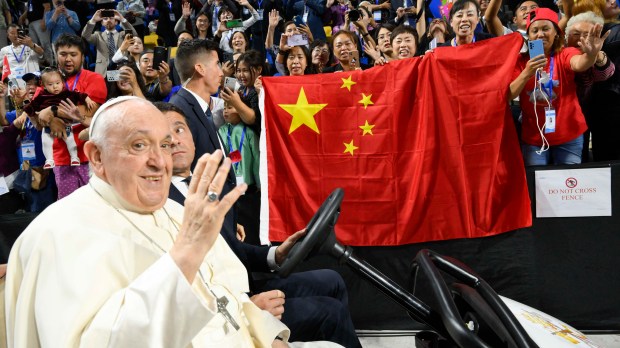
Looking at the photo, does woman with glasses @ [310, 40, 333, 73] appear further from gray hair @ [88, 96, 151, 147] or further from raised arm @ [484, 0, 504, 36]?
gray hair @ [88, 96, 151, 147]

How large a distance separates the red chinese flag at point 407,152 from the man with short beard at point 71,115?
2.07m

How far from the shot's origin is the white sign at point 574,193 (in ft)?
13.6

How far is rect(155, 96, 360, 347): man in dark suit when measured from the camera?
280cm

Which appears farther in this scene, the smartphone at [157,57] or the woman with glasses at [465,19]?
the smartphone at [157,57]

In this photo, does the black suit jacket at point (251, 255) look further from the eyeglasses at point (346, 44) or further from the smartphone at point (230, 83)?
the eyeglasses at point (346, 44)

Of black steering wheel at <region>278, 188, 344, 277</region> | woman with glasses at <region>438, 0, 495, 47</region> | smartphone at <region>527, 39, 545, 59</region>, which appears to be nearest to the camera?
black steering wheel at <region>278, 188, 344, 277</region>

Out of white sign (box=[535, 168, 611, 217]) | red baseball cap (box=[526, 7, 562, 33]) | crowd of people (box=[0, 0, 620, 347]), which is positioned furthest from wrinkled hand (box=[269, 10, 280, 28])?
white sign (box=[535, 168, 611, 217])

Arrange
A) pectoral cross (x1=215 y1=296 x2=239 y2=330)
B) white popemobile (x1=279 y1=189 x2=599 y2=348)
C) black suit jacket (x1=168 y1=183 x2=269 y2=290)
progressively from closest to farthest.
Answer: white popemobile (x1=279 y1=189 x2=599 y2=348) → pectoral cross (x1=215 y1=296 x2=239 y2=330) → black suit jacket (x1=168 y1=183 x2=269 y2=290)

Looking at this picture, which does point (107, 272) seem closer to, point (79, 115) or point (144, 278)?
point (144, 278)

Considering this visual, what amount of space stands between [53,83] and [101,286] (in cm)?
474

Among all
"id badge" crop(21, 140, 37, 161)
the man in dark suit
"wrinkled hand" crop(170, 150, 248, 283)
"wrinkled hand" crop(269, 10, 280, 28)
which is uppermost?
"wrinkled hand" crop(269, 10, 280, 28)

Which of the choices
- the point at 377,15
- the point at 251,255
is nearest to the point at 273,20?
the point at 377,15

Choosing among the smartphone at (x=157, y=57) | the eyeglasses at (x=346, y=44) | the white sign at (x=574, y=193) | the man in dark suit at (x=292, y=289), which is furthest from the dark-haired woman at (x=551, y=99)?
the smartphone at (x=157, y=57)

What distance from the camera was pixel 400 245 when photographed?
14.6 ft
